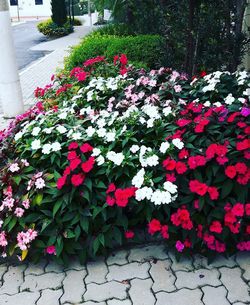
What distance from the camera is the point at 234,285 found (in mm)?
2674

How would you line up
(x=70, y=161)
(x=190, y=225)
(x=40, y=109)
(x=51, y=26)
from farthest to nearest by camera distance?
(x=51, y=26), (x=40, y=109), (x=70, y=161), (x=190, y=225)

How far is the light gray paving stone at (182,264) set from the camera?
2.87 metres

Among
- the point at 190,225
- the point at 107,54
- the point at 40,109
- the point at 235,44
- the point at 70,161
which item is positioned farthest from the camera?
the point at 107,54

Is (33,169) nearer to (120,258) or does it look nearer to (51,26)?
(120,258)

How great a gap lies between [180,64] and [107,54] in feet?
4.80

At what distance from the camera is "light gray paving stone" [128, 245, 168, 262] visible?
300cm

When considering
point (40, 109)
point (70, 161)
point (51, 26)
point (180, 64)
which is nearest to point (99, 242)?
point (70, 161)

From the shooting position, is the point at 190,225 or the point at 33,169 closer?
the point at 190,225

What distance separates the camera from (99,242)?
2.90 meters

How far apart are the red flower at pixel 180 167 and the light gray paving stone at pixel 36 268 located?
1.15 metres

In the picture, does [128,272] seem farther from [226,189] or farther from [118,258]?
[226,189]

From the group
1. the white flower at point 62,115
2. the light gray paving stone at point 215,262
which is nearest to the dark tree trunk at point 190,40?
the white flower at point 62,115

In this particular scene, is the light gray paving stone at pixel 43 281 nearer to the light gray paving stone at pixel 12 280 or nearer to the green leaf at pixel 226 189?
the light gray paving stone at pixel 12 280

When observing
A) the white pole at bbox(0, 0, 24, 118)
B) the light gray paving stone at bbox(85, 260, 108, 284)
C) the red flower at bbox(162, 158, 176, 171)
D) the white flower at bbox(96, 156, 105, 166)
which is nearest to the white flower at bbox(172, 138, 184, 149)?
the red flower at bbox(162, 158, 176, 171)
